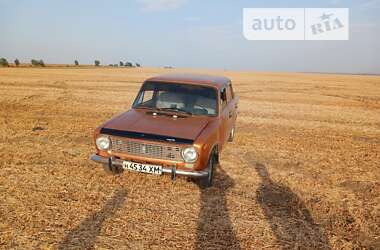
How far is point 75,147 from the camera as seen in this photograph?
679 centimetres

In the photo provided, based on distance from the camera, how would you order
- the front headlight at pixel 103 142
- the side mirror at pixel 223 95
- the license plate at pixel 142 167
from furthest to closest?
1. the side mirror at pixel 223 95
2. the front headlight at pixel 103 142
3. the license plate at pixel 142 167

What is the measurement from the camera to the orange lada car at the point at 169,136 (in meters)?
4.24

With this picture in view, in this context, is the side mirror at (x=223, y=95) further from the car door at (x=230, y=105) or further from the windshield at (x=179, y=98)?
the windshield at (x=179, y=98)

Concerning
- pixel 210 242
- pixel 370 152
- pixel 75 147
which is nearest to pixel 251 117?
pixel 370 152

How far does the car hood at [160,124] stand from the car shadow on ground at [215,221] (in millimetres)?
941

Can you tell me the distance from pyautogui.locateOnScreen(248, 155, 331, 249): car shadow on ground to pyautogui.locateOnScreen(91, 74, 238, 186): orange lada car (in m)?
0.98

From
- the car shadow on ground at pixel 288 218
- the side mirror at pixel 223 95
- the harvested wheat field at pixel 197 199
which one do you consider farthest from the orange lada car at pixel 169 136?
the car shadow on ground at pixel 288 218

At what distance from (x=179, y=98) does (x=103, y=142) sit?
1.64 m

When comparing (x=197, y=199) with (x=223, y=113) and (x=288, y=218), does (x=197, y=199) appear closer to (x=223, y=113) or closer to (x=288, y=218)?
(x=288, y=218)

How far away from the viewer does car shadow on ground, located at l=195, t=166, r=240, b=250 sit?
11.1 ft

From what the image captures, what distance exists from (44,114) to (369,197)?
10281mm

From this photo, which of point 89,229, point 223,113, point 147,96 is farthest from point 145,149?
point 223,113

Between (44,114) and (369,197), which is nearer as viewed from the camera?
(369,197)

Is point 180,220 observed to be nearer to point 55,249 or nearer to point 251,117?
point 55,249
